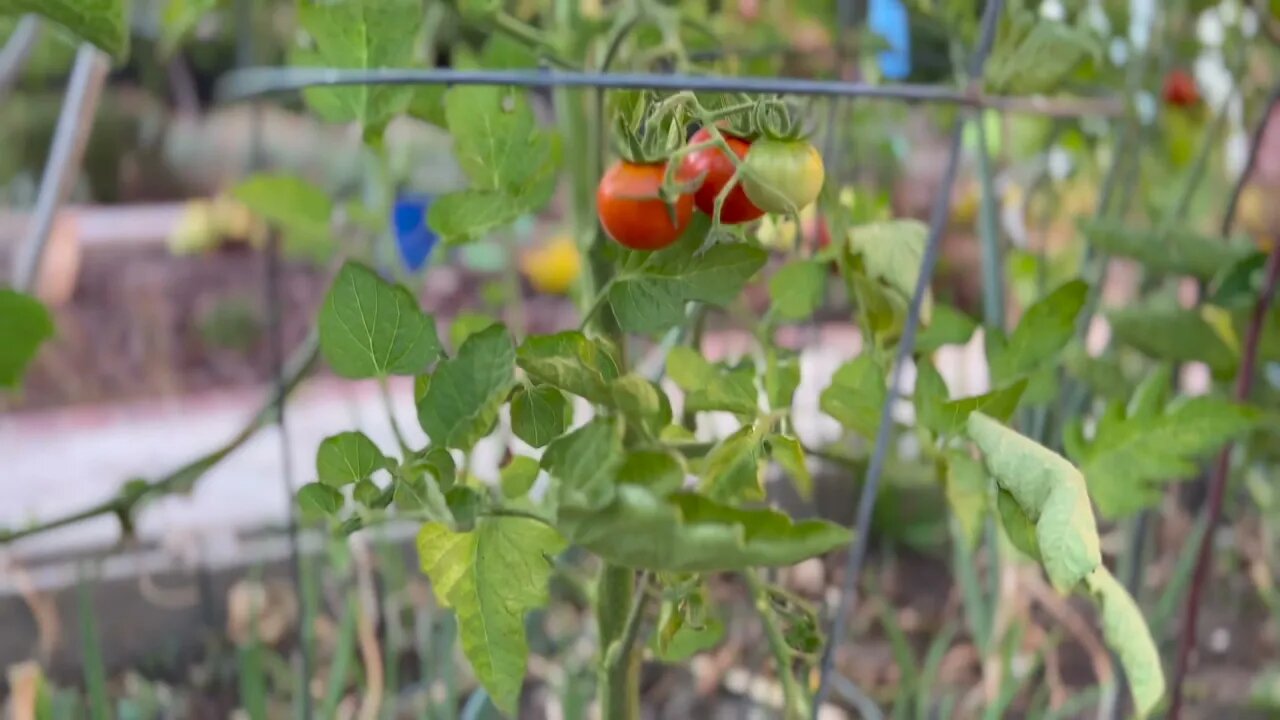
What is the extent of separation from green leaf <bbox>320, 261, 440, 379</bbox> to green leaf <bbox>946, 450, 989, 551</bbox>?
213 mm

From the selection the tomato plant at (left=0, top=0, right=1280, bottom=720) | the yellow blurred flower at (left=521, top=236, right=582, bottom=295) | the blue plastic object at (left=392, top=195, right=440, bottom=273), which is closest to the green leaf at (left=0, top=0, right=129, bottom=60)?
the tomato plant at (left=0, top=0, right=1280, bottom=720)

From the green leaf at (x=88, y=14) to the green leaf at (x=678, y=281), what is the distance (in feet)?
0.72

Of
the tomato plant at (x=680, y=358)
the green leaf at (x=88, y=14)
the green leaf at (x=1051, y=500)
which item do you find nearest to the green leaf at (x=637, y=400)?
the tomato plant at (x=680, y=358)

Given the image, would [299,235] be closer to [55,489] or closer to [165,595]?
[165,595]

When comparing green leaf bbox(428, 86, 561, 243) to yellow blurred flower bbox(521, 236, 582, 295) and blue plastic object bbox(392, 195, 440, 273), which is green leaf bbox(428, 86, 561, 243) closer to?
blue plastic object bbox(392, 195, 440, 273)

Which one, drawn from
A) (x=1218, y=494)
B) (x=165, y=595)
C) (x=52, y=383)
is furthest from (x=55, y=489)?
(x=1218, y=494)

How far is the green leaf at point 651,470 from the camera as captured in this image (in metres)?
0.26

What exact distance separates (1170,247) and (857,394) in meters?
0.29

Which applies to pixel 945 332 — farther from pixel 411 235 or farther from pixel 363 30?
pixel 411 235

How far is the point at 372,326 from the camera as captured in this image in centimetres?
33

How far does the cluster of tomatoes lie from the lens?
31cm

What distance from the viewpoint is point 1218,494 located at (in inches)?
22.1

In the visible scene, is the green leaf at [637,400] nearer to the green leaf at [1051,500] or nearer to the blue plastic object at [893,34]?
the green leaf at [1051,500]

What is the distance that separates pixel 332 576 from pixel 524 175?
0.83 meters
